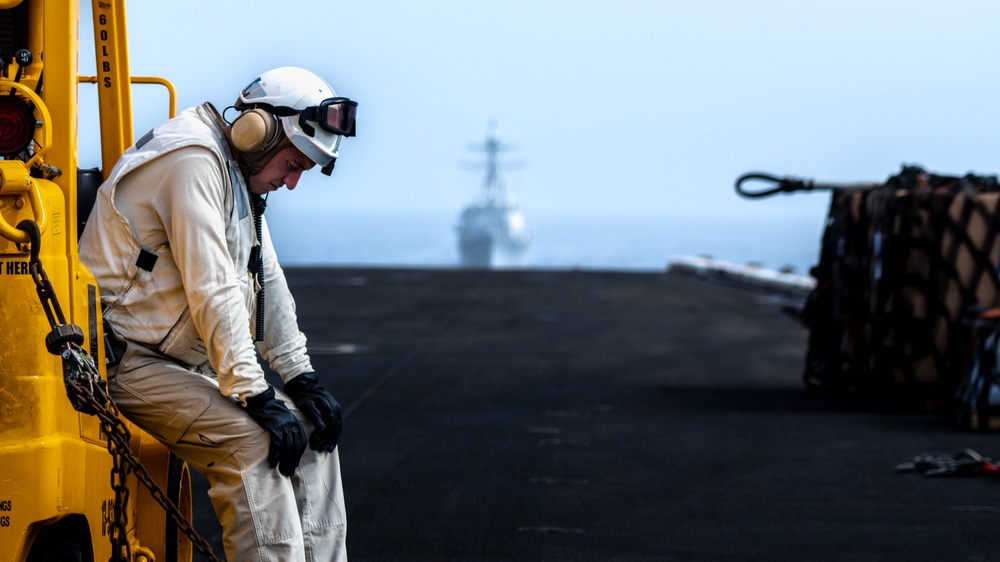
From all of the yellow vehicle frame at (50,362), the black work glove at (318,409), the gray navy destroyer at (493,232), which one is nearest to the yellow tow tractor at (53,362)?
the yellow vehicle frame at (50,362)

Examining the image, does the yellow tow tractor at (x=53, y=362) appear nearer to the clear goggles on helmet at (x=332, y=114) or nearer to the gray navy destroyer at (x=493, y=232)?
the clear goggles on helmet at (x=332, y=114)

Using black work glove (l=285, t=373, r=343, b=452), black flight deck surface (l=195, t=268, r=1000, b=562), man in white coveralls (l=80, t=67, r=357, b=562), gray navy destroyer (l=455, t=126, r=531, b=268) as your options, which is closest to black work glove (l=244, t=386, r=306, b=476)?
man in white coveralls (l=80, t=67, r=357, b=562)

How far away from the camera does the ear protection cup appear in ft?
15.1

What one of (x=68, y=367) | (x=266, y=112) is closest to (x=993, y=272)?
(x=266, y=112)

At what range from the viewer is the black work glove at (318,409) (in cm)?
485

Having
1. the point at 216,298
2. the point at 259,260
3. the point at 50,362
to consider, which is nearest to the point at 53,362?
the point at 50,362

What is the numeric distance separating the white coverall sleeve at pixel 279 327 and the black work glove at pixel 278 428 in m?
0.56

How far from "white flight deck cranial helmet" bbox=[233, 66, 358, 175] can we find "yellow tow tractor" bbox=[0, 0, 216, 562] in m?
0.60

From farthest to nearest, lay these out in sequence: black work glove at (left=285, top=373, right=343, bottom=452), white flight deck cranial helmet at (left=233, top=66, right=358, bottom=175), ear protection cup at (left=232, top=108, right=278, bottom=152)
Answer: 1. black work glove at (left=285, top=373, right=343, bottom=452)
2. white flight deck cranial helmet at (left=233, top=66, right=358, bottom=175)
3. ear protection cup at (left=232, top=108, right=278, bottom=152)

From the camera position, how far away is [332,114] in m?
4.73

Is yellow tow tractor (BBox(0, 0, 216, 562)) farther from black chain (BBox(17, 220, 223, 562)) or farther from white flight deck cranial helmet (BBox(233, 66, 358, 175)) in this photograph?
white flight deck cranial helmet (BBox(233, 66, 358, 175))

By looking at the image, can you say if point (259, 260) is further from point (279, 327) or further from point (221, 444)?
point (221, 444)

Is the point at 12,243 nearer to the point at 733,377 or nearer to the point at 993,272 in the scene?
the point at 993,272

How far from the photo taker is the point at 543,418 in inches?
418
